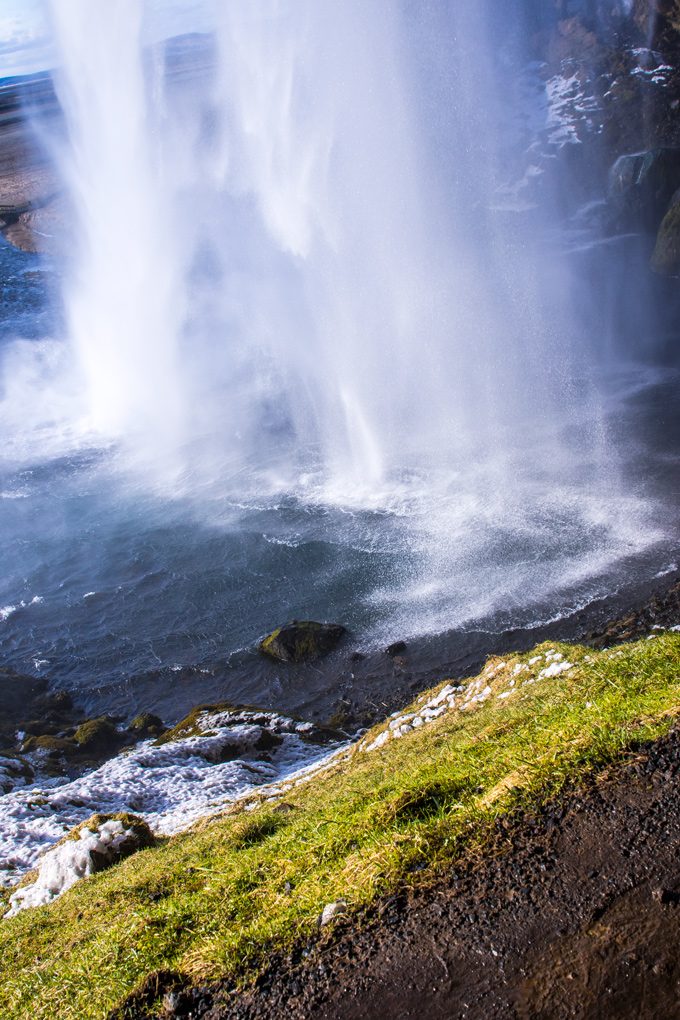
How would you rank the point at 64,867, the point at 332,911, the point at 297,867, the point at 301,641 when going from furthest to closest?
the point at 301,641 < the point at 64,867 < the point at 297,867 < the point at 332,911

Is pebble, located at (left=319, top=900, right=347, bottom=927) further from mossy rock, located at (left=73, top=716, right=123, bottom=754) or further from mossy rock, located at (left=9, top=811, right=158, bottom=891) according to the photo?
mossy rock, located at (left=73, top=716, right=123, bottom=754)

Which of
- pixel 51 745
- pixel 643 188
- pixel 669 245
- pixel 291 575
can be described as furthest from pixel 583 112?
pixel 51 745

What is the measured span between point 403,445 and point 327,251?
13.9m

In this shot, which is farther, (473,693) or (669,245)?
(669,245)

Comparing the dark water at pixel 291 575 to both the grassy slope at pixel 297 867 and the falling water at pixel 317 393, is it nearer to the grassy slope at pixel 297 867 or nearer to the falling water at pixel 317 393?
the falling water at pixel 317 393

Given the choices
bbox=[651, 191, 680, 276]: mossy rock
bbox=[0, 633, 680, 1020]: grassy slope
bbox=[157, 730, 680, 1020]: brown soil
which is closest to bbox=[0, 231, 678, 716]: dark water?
bbox=[0, 633, 680, 1020]: grassy slope

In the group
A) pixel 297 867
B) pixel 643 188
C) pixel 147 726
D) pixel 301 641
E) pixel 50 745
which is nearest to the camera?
pixel 297 867

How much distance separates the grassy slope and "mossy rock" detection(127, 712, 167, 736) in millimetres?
12760

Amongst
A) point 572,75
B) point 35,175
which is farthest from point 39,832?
point 572,75

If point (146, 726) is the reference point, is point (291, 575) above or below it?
above

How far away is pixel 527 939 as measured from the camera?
4.06 m

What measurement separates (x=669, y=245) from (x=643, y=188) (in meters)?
15.5

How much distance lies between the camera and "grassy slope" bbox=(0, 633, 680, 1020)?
15.7ft

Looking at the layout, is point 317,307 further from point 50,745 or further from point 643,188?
point 643,188
